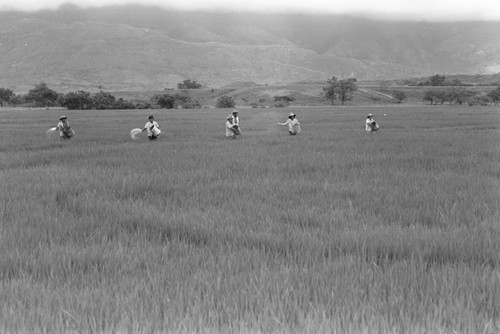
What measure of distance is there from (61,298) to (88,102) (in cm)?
6874

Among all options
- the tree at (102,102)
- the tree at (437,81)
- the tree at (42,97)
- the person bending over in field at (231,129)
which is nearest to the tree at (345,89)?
the tree at (102,102)

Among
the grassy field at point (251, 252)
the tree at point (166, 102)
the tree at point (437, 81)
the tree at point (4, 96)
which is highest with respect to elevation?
the tree at point (437, 81)

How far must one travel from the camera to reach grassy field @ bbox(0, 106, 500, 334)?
2902 millimetres

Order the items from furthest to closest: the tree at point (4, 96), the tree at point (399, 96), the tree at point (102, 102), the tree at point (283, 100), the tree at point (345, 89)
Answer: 1. the tree at point (399, 96)
2. the tree at point (345, 89)
3. the tree at point (4, 96)
4. the tree at point (283, 100)
5. the tree at point (102, 102)

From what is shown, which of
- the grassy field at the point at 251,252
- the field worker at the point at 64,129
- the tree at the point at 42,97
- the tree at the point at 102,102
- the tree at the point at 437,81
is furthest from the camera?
the tree at the point at 437,81

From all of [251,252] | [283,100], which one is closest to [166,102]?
[283,100]

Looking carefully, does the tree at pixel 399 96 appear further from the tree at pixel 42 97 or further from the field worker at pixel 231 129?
the field worker at pixel 231 129

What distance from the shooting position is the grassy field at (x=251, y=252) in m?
2.90

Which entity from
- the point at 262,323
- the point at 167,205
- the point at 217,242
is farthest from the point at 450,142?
the point at 262,323

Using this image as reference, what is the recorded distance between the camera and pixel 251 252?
414 cm

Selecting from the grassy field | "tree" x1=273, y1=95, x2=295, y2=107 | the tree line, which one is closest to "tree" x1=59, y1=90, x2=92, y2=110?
the tree line

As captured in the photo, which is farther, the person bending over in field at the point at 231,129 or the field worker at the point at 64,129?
the person bending over in field at the point at 231,129

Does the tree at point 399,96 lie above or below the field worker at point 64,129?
above

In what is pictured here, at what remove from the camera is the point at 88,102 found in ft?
221
